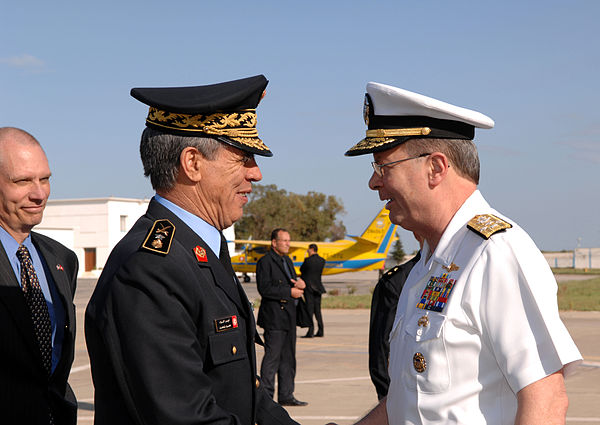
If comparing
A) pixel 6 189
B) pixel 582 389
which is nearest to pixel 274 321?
pixel 582 389

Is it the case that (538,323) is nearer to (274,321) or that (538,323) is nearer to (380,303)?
(380,303)

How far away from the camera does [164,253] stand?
2346 millimetres

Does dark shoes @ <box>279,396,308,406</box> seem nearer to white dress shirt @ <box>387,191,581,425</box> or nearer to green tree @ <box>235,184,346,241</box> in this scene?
white dress shirt @ <box>387,191,581,425</box>

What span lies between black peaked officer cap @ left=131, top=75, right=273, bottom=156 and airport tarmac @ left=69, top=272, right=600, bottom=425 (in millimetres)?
5823

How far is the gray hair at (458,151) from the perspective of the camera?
2.62 m

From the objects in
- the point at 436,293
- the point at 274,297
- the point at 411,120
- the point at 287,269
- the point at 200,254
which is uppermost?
the point at 411,120

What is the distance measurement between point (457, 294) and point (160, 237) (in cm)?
105

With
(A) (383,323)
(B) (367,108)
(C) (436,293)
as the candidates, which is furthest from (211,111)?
(A) (383,323)

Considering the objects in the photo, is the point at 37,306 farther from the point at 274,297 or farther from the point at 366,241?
the point at 366,241

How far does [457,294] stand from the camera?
2371mm

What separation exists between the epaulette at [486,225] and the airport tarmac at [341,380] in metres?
5.80

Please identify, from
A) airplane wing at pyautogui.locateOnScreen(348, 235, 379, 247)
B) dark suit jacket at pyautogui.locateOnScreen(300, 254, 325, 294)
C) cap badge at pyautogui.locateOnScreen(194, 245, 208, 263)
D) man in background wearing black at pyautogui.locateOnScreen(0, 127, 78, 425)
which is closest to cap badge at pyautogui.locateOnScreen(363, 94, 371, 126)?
cap badge at pyautogui.locateOnScreen(194, 245, 208, 263)

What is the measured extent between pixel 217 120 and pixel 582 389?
8560 mm

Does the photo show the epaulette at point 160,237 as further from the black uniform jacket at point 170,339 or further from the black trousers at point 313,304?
the black trousers at point 313,304
